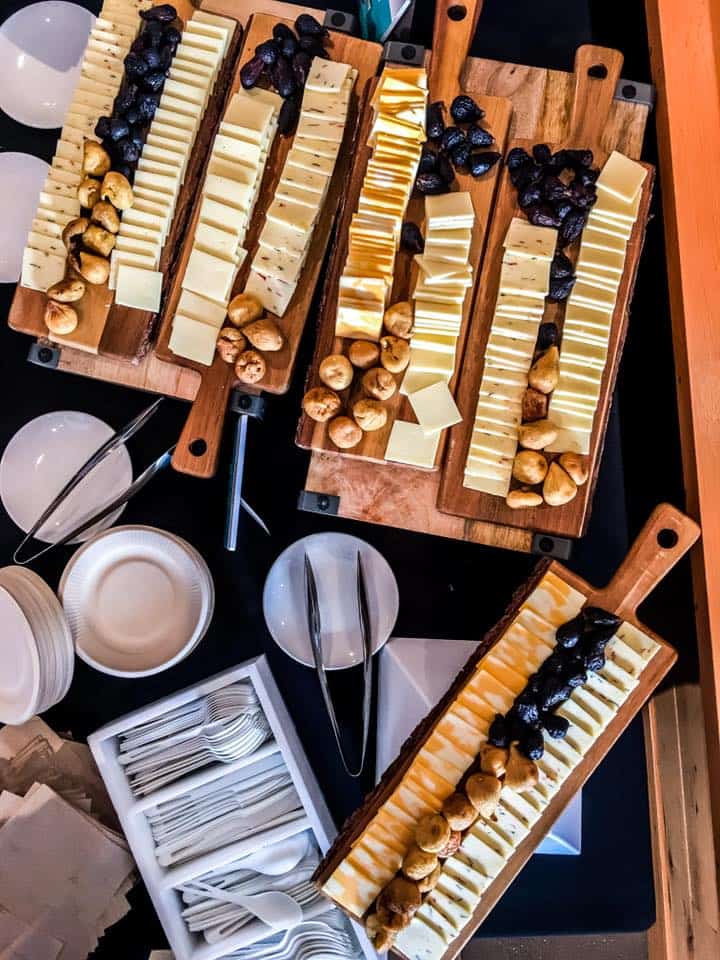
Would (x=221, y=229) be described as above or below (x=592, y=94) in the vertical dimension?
below

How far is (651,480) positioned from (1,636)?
4.13 ft

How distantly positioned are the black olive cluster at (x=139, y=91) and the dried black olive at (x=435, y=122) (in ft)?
1.60

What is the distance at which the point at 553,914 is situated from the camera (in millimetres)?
1497

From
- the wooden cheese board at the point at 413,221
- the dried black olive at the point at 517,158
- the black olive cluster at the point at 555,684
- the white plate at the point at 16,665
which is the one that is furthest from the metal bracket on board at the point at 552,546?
the white plate at the point at 16,665

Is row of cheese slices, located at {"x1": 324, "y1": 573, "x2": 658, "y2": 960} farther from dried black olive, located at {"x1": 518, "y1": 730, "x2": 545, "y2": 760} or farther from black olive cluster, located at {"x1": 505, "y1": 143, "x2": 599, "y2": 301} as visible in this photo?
black olive cluster, located at {"x1": 505, "y1": 143, "x2": 599, "y2": 301}

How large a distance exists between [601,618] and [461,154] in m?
0.83

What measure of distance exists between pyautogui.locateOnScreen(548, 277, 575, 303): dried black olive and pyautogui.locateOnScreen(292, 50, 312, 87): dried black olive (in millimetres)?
572

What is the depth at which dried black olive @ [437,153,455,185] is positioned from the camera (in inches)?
55.6

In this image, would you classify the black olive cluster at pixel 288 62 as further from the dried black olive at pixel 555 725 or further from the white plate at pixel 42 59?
the dried black olive at pixel 555 725

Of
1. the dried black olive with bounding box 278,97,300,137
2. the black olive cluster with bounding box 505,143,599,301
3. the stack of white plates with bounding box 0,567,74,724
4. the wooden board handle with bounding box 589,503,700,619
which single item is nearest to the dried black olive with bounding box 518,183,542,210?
the black olive cluster with bounding box 505,143,599,301

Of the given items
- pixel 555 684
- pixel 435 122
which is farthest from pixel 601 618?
pixel 435 122

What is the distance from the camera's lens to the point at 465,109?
1.41 meters

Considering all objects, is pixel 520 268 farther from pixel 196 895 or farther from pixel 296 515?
pixel 196 895

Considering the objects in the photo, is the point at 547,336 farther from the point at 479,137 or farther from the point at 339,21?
the point at 339,21
